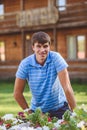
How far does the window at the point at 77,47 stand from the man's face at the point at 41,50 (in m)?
23.5

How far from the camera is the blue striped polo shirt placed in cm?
509

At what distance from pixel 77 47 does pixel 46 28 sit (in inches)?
90.7

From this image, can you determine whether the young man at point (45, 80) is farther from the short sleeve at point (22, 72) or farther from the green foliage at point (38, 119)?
the green foliage at point (38, 119)

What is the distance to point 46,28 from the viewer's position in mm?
29281

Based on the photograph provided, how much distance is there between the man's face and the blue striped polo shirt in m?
0.06

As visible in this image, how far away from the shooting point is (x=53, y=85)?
5.09 meters

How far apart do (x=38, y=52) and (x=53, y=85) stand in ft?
1.30

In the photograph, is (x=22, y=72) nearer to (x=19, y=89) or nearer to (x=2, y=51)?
(x=19, y=89)

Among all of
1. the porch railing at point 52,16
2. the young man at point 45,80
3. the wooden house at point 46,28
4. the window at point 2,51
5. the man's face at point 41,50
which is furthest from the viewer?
the window at point 2,51

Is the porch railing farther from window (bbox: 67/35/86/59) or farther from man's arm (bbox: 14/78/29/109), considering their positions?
man's arm (bbox: 14/78/29/109)

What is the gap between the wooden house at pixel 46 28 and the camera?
91.7 ft

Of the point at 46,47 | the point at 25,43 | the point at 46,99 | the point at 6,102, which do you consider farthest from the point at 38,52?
the point at 25,43

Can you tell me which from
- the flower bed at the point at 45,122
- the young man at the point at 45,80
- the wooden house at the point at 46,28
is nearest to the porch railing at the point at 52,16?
the wooden house at the point at 46,28

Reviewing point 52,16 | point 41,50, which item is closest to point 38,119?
point 41,50
